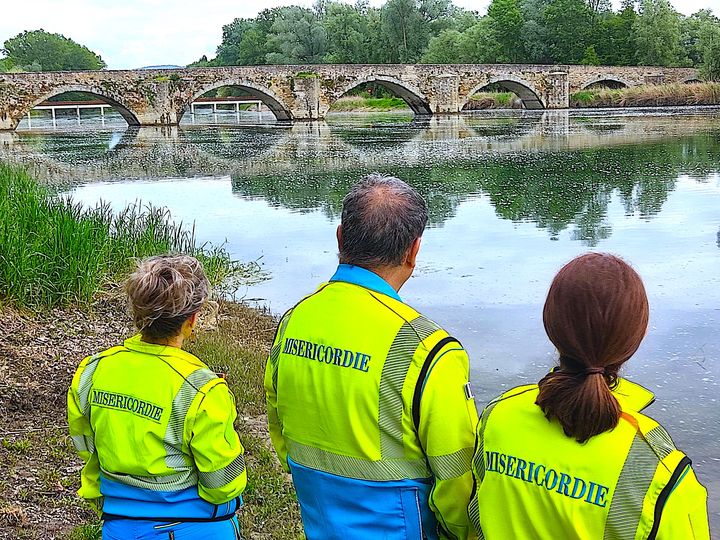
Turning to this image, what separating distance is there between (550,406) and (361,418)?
0.48 m

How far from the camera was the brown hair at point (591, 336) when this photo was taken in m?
1.65

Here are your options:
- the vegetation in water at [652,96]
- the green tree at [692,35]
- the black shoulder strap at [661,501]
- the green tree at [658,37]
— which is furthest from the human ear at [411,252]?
the green tree at [658,37]

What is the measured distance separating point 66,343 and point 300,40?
2507 inches

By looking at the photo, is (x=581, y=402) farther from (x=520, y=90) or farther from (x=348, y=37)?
(x=348, y=37)

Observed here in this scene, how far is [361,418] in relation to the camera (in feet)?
6.54

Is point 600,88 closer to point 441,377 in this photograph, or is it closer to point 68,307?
point 68,307

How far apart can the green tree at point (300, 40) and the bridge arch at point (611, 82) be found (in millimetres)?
24169

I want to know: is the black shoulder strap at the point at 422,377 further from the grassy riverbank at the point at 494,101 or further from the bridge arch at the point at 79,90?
the grassy riverbank at the point at 494,101

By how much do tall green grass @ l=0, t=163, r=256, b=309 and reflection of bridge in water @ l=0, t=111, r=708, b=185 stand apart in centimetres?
811

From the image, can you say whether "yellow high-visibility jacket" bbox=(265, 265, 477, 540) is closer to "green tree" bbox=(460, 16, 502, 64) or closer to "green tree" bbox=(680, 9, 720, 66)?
"green tree" bbox=(680, 9, 720, 66)

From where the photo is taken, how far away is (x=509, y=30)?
59.5 m

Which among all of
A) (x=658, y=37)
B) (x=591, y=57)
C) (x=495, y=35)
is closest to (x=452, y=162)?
(x=591, y=57)

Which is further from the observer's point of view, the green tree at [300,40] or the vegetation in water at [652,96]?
the green tree at [300,40]

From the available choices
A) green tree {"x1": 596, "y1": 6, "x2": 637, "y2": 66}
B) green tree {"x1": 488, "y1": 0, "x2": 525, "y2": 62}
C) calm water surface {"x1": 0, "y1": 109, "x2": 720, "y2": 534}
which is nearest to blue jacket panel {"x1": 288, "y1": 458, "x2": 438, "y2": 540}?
calm water surface {"x1": 0, "y1": 109, "x2": 720, "y2": 534}
